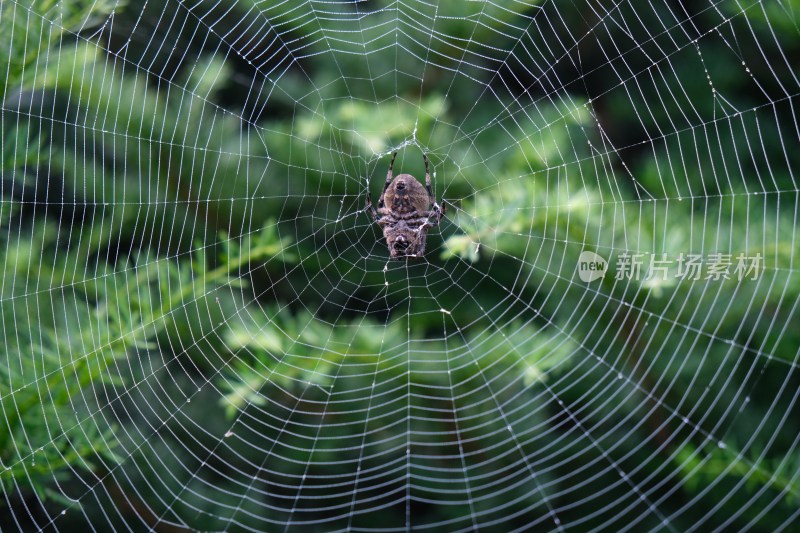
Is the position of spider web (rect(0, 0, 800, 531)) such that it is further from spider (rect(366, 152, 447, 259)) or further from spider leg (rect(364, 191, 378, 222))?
spider leg (rect(364, 191, 378, 222))

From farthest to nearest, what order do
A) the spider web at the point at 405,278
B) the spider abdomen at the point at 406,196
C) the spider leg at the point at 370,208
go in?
the spider leg at the point at 370,208, the spider abdomen at the point at 406,196, the spider web at the point at 405,278

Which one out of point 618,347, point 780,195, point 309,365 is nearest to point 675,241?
point 618,347

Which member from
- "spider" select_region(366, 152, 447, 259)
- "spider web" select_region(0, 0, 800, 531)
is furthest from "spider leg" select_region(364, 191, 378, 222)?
"spider web" select_region(0, 0, 800, 531)

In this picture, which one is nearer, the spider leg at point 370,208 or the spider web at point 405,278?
the spider web at point 405,278

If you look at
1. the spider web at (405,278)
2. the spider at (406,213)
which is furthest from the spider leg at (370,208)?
the spider web at (405,278)

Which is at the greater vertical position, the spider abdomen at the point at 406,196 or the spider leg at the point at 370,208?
the spider abdomen at the point at 406,196

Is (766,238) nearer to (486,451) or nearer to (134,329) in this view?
(486,451)

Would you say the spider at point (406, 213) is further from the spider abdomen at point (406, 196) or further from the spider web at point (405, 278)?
the spider web at point (405, 278)

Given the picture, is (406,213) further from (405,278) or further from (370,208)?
(405,278)
